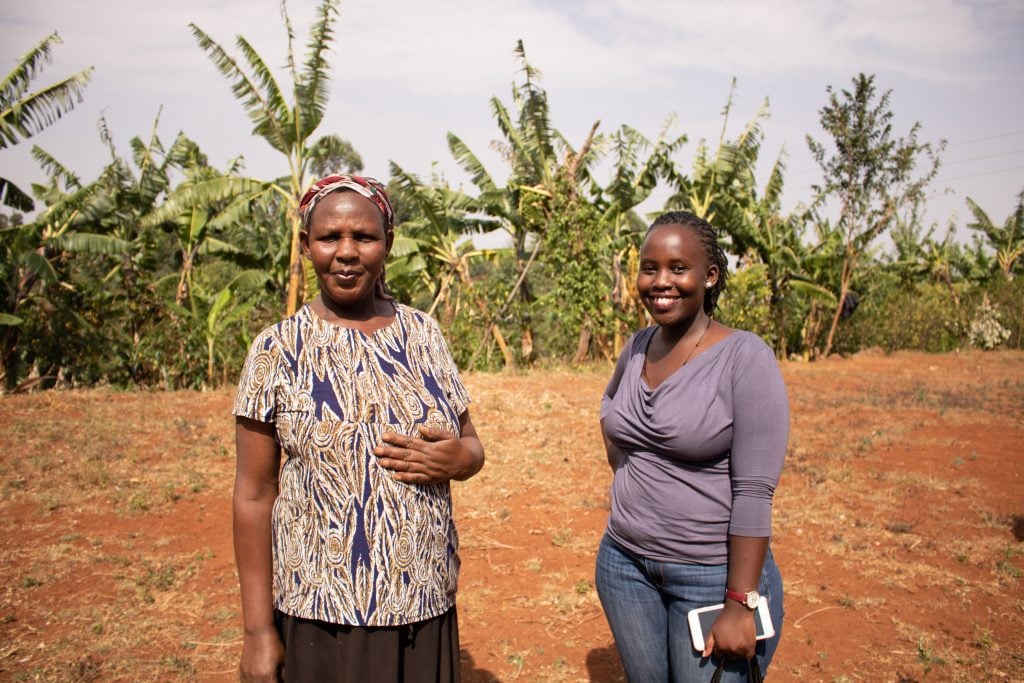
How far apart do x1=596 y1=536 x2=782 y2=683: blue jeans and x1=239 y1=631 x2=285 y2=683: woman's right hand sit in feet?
2.77

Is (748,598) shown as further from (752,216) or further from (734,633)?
(752,216)

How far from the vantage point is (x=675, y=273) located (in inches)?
78.1

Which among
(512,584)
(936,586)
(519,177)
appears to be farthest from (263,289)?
(936,586)

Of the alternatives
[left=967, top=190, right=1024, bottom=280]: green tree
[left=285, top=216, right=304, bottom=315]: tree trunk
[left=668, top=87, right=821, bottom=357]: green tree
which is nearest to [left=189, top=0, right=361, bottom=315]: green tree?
[left=285, top=216, right=304, bottom=315]: tree trunk

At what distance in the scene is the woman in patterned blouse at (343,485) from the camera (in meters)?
1.69

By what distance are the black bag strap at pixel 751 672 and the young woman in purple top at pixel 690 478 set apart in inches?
0.6

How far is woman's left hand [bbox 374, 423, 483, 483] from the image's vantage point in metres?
1.71

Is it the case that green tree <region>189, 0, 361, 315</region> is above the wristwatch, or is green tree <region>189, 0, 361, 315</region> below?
above

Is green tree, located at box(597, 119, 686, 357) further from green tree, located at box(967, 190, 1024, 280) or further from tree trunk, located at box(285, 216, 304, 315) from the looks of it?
Result: green tree, located at box(967, 190, 1024, 280)

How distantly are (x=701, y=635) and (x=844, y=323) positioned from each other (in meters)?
17.2

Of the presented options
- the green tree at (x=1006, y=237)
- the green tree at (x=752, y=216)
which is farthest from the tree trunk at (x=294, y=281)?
the green tree at (x=1006, y=237)

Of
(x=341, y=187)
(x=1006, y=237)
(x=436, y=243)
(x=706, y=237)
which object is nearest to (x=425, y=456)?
(x=341, y=187)

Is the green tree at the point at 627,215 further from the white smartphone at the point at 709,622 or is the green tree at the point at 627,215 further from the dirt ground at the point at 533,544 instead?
the white smartphone at the point at 709,622

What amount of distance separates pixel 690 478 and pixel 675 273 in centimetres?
52
